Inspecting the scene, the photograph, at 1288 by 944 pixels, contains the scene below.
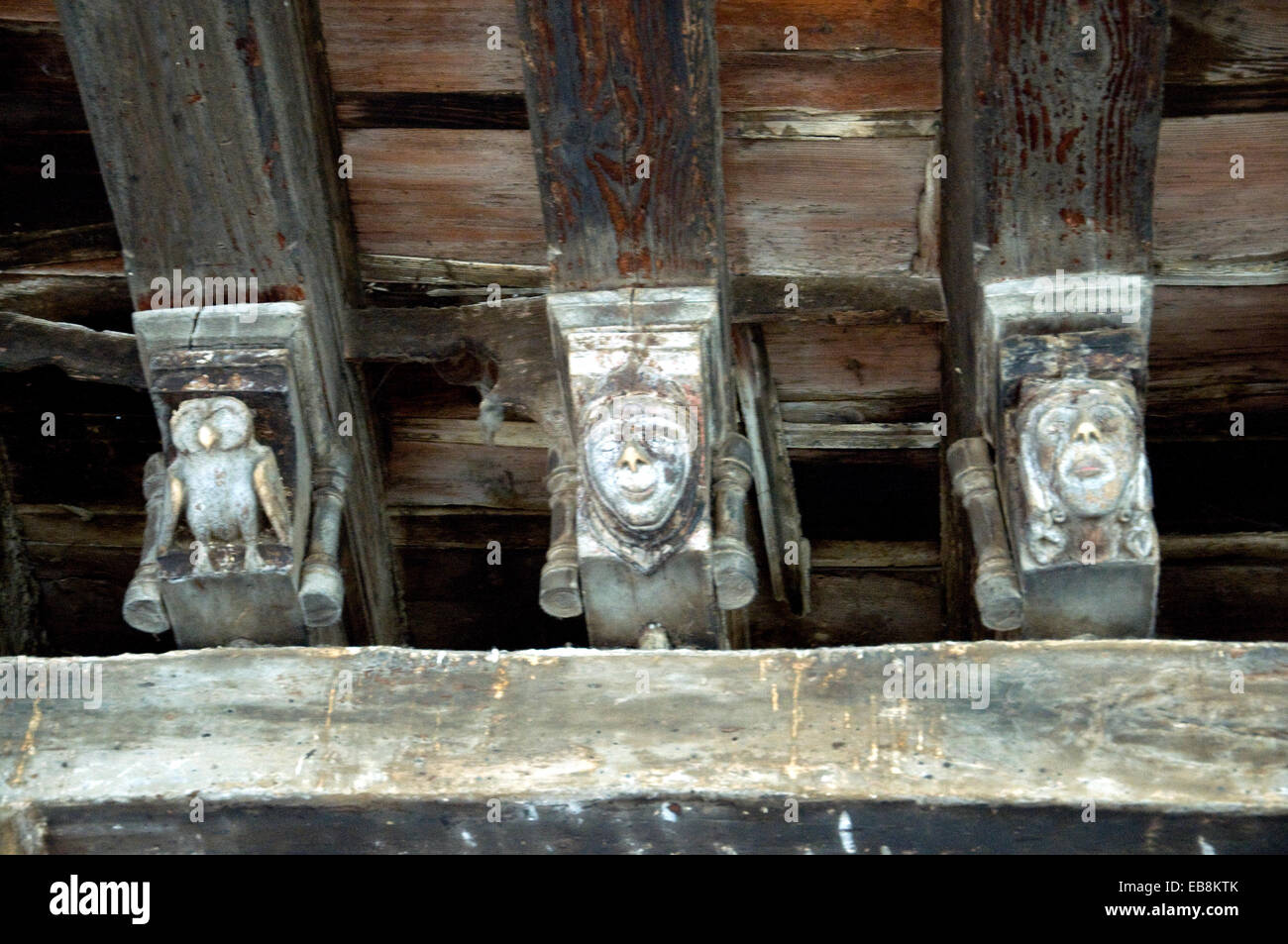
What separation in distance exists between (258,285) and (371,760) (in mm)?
953

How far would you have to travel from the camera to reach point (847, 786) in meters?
3.28

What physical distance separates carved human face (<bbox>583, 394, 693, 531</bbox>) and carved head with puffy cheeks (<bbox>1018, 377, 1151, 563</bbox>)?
0.64 metres

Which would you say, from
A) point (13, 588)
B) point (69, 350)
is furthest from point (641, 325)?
point (13, 588)

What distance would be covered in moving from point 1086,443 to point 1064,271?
0.35 metres

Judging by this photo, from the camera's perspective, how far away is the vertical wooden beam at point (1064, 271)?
11.0 feet

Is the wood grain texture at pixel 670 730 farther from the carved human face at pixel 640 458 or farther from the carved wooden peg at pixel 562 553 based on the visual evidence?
the carved human face at pixel 640 458

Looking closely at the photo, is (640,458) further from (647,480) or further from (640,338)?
(640,338)

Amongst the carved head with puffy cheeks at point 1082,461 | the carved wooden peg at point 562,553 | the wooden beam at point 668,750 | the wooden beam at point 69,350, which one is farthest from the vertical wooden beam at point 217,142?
the carved head with puffy cheeks at point 1082,461

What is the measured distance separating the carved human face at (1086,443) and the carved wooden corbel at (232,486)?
54.4 inches

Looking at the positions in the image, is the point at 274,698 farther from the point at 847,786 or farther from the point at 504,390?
the point at 847,786

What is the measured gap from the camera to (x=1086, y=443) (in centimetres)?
344

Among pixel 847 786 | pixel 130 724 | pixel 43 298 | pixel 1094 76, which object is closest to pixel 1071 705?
pixel 847 786

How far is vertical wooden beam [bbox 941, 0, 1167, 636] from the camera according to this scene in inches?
132

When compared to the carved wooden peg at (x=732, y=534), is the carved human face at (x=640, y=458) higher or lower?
higher
